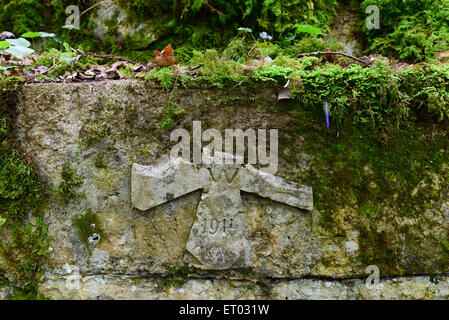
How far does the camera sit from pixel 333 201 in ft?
7.80

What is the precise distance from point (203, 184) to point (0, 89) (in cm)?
156

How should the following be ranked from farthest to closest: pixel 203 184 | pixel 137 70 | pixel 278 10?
1. pixel 278 10
2. pixel 137 70
3. pixel 203 184

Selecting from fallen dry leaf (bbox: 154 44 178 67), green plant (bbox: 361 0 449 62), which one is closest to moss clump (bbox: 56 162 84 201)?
fallen dry leaf (bbox: 154 44 178 67)

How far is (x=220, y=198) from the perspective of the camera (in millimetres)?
2336

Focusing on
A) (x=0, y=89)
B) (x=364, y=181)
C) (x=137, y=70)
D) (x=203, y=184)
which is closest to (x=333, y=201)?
(x=364, y=181)

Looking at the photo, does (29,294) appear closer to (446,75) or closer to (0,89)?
(0,89)

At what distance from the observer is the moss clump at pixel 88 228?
7.69ft

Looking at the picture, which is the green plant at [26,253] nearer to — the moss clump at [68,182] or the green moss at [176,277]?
the moss clump at [68,182]

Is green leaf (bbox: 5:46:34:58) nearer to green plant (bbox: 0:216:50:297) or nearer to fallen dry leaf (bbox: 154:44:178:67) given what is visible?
fallen dry leaf (bbox: 154:44:178:67)

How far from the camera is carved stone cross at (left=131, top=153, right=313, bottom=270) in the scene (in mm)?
2318

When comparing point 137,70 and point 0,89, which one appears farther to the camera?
point 137,70

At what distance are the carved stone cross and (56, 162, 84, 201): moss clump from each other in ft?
1.40

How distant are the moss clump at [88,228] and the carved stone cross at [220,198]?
31cm

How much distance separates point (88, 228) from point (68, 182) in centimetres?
35
